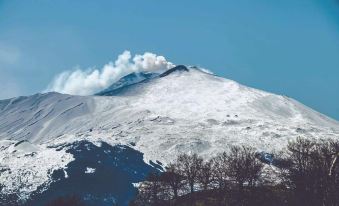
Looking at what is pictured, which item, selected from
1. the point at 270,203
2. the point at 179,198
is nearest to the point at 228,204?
the point at 270,203

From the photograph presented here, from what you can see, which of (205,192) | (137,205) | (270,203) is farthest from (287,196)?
(137,205)

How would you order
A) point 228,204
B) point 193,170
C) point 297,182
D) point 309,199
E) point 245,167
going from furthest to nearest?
point 193,170, point 245,167, point 228,204, point 297,182, point 309,199

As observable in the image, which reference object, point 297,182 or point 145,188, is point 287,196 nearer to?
point 297,182

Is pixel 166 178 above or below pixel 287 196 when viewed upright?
above

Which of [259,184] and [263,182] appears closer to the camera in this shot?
[259,184]

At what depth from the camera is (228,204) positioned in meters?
61.8

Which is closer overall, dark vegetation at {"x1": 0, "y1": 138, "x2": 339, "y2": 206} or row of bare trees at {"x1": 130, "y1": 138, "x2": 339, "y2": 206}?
row of bare trees at {"x1": 130, "y1": 138, "x2": 339, "y2": 206}

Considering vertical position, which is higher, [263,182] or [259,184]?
[263,182]

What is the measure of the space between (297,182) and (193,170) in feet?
111

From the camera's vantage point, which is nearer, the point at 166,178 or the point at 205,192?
the point at 205,192

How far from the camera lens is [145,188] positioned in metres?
80.4

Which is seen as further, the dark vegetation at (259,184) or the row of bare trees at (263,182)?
the dark vegetation at (259,184)

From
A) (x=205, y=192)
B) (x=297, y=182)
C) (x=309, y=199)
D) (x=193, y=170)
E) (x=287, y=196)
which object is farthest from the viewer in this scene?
(x=193, y=170)

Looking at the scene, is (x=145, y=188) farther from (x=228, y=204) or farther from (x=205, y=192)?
(x=228, y=204)
